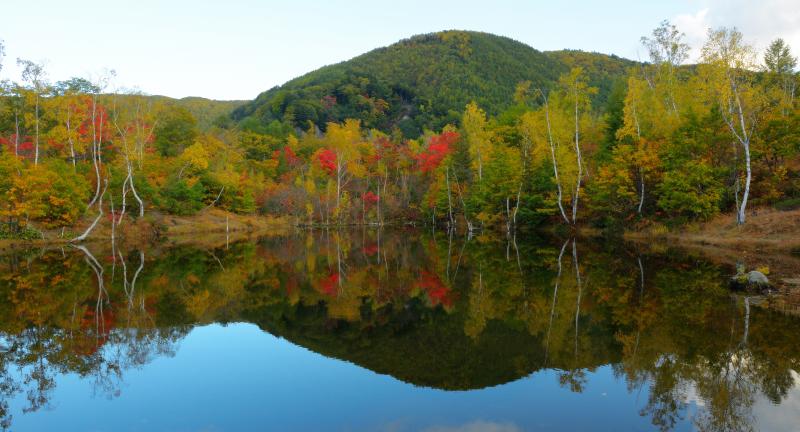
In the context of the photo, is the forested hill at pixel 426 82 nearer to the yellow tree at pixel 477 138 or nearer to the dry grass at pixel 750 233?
the yellow tree at pixel 477 138

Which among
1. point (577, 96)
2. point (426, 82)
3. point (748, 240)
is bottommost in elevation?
point (748, 240)

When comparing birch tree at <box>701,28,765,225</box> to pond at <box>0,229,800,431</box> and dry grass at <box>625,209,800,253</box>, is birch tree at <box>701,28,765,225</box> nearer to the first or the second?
dry grass at <box>625,209,800,253</box>

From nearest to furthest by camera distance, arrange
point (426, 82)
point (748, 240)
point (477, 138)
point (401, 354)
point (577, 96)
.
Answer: point (401, 354), point (748, 240), point (577, 96), point (477, 138), point (426, 82)

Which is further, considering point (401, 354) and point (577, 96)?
point (577, 96)

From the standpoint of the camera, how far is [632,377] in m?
8.11

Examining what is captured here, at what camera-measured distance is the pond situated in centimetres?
712

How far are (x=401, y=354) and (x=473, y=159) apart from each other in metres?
42.9

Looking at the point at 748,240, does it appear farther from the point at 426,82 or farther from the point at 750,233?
the point at 426,82

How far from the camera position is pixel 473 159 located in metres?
51.3

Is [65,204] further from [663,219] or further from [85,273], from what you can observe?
[663,219]

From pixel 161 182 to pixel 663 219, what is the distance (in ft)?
146

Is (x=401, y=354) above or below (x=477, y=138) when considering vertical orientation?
below

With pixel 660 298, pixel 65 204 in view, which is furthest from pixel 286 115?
pixel 660 298

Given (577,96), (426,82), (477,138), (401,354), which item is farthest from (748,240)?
(426,82)
